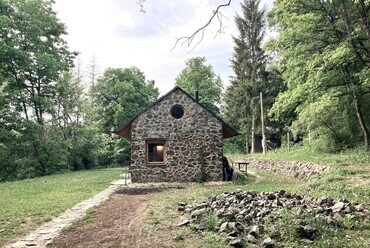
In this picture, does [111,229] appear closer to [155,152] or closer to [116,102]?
[155,152]

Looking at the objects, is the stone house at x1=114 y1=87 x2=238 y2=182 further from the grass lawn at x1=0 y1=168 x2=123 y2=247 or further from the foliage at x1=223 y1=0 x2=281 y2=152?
the foliage at x1=223 y1=0 x2=281 y2=152

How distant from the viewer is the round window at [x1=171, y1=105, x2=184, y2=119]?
14745mm

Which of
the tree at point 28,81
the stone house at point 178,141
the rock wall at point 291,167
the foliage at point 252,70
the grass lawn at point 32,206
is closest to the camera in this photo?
the grass lawn at point 32,206

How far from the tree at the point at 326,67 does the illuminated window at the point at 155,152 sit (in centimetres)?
721

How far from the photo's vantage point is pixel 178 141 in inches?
577

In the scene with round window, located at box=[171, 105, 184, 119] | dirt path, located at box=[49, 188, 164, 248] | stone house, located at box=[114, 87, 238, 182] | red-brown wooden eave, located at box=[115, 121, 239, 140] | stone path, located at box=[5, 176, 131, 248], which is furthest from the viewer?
red-brown wooden eave, located at box=[115, 121, 239, 140]

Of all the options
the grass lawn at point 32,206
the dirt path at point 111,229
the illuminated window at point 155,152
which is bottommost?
the dirt path at point 111,229

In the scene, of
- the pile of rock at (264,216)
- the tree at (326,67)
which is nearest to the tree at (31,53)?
the tree at (326,67)

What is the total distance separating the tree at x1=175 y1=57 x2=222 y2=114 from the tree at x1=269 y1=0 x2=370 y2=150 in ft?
78.9

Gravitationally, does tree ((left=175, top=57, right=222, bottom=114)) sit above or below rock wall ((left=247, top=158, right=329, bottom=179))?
above

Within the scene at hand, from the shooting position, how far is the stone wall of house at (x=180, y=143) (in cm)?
1462

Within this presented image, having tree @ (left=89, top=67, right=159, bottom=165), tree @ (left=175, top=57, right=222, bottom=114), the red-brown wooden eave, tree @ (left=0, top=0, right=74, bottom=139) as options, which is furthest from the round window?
tree @ (left=175, top=57, right=222, bottom=114)

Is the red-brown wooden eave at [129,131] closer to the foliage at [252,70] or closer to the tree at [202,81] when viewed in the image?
the foliage at [252,70]

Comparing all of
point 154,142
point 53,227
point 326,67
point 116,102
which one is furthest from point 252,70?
point 53,227
